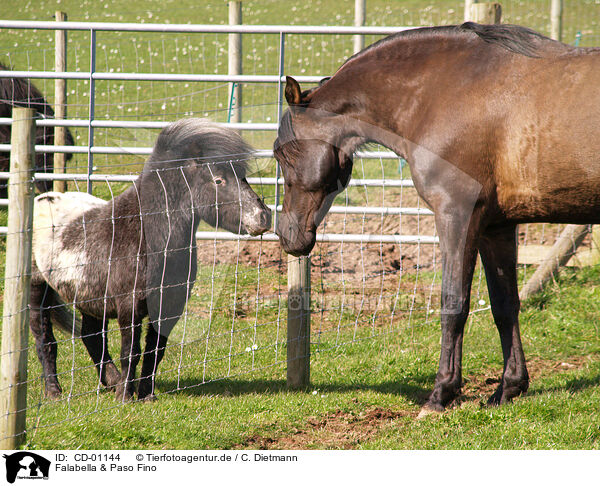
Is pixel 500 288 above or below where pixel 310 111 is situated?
below

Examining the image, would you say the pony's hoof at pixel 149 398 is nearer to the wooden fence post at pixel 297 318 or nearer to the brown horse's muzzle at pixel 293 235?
the wooden fence post at pixel 297 318

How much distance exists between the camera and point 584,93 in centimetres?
373

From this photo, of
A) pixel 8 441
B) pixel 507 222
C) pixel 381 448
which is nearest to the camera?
pixel 8 441

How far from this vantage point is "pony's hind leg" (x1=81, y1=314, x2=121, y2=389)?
191 inches

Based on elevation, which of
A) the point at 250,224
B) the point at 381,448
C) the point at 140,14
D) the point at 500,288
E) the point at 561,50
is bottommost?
the point at 381,448

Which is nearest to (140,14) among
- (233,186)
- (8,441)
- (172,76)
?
(172,76)

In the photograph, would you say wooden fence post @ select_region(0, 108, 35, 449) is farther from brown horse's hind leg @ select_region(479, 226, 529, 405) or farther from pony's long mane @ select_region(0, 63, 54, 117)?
pony's long mane @ select_region(0, 63, 54, 117)

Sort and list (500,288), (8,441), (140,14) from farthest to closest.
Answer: (140,14) → (500,288) → (8,441)

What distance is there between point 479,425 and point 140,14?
2079cm

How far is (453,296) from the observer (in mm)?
4105

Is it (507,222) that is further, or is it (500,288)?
(500,288)

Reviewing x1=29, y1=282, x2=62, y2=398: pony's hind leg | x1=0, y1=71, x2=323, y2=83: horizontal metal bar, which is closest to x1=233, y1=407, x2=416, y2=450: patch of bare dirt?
x1=29, y1=282, x2=62, y2=398: pony's hind leg

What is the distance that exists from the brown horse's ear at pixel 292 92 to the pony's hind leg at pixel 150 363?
69.0 inches

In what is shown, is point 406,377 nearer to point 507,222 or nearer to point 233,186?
point 507,222
